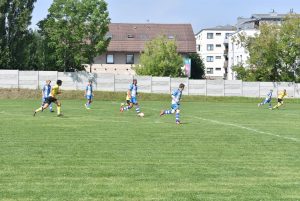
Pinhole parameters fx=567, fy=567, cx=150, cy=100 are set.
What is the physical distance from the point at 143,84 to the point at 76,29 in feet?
31.2

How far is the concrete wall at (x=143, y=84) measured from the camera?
58.0m

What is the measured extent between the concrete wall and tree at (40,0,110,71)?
11.6 feet

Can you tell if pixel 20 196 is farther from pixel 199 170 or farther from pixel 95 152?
pixel 95 152

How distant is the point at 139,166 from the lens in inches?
461

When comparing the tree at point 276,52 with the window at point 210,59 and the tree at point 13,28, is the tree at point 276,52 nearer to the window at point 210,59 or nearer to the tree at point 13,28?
the tree at point 13,28

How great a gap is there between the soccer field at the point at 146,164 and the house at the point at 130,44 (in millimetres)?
65105

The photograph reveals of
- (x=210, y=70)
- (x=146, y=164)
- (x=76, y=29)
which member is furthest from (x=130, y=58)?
(x=146, y=164)

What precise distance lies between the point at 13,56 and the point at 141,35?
3381 cm

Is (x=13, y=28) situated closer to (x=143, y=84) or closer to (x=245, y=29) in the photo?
(x=143, y=84)

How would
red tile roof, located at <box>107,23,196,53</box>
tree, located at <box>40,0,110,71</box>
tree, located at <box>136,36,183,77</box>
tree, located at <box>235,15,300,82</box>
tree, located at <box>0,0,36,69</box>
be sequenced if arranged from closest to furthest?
tree, located at <box>0,0,36,69</box> < tree, located at <box>40,0,110,71</box> < tree, located at <box>235,15,300,82</box> < tree, located at <box>136,36,183,77</box> < red tile roof, located at <box>107,23,196,53</box>

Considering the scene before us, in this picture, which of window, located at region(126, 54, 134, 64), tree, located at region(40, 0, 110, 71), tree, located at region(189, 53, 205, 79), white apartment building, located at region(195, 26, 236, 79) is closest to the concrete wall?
tree, located at region(40, 0, 110, 71)

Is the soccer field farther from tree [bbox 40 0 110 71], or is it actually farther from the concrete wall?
tree [bbox 40 0 110 71]

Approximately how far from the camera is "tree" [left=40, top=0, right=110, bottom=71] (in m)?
61.9

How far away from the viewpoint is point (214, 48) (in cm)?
13025
